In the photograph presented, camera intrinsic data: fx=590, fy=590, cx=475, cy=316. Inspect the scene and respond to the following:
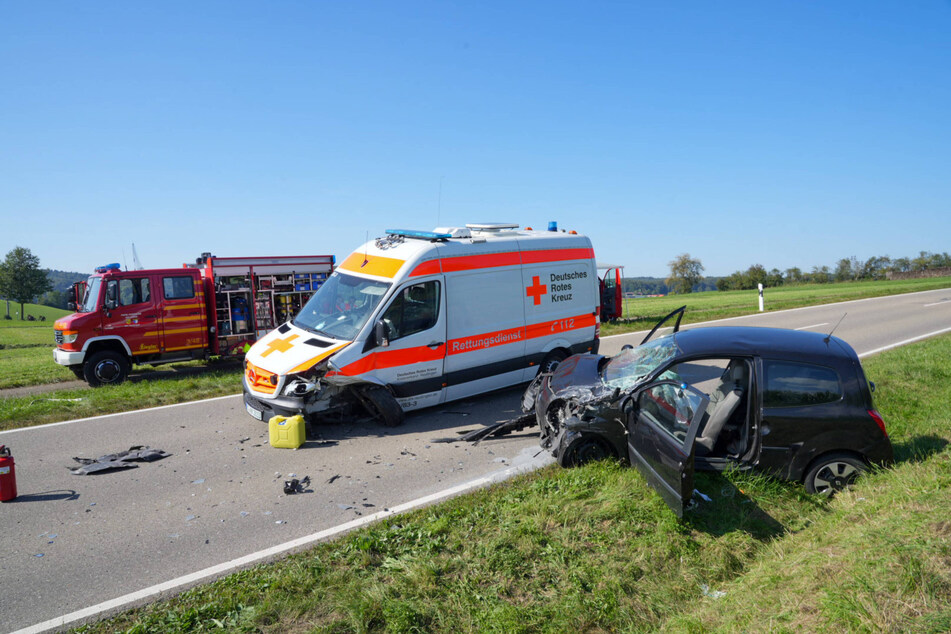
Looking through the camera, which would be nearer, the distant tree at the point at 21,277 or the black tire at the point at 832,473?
the black tire at the point at 832,473

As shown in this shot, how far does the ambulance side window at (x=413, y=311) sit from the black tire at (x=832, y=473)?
16.6 feet

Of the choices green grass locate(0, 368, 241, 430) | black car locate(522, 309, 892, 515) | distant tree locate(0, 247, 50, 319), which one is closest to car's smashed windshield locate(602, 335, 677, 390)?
black car locate(522, 309, 892, 515)

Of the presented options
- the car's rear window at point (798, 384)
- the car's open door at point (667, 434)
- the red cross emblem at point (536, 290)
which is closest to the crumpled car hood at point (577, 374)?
the car's open door at point (667, 434)

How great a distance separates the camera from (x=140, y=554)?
508 centimetres

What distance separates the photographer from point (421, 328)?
8.52m

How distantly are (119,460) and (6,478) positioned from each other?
1.23 meters

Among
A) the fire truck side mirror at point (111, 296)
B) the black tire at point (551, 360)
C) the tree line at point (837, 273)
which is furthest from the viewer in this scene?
the tree line at point (837, 273)

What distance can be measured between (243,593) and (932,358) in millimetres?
12207

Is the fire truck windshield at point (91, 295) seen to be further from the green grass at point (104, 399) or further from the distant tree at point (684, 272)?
the distant tree at point (684, 272)

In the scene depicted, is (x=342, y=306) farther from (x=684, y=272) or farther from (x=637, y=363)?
(x=684, y=272)

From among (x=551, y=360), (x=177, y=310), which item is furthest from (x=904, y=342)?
(x=177, y=310)

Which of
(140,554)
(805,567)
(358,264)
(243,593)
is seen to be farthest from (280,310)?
(805,567)

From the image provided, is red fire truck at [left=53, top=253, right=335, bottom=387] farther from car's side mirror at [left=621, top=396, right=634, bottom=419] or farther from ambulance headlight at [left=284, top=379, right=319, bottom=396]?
car's side mirror at [left=621, top=396, right=634, bottom=419]

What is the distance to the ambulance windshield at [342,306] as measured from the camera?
8336mm
